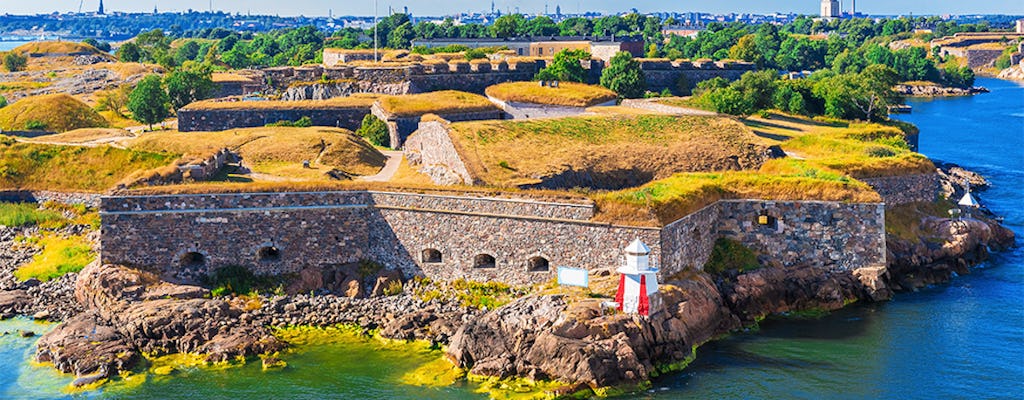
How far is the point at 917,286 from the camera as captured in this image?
3881 cm

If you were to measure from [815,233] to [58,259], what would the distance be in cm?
2243

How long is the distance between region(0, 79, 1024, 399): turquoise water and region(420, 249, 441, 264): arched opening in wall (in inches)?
168

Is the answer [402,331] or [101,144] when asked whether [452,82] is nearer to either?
[101,144]

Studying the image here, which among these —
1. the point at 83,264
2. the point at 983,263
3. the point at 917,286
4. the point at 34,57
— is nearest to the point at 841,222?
the point at 917,286

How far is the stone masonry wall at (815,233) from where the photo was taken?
37.0 meters

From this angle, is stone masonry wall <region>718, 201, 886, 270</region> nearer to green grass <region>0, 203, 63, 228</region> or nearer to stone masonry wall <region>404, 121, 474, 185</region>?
stone masonry wall <region>404, 121, 474, 185</region>

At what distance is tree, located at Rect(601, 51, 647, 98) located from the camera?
66.5 metres

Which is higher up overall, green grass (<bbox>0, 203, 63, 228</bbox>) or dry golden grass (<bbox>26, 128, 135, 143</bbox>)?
dry golden grass (<bbox>26, 128, 135, 143</bbox>)

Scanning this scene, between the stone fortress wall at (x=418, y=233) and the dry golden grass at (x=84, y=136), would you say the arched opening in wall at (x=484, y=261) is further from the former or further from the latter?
the dry golden grass at (x=84, y=136)

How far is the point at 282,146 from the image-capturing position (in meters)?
47.7

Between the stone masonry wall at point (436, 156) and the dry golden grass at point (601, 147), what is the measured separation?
14.5 inches

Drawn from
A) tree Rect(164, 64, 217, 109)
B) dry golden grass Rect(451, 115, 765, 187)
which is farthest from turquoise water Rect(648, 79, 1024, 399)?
tree Rect(164, 64, 217, 109)

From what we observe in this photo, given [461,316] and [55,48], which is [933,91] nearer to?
[55,48]

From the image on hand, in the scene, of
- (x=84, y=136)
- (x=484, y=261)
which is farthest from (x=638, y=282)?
(x=84, y=136)
